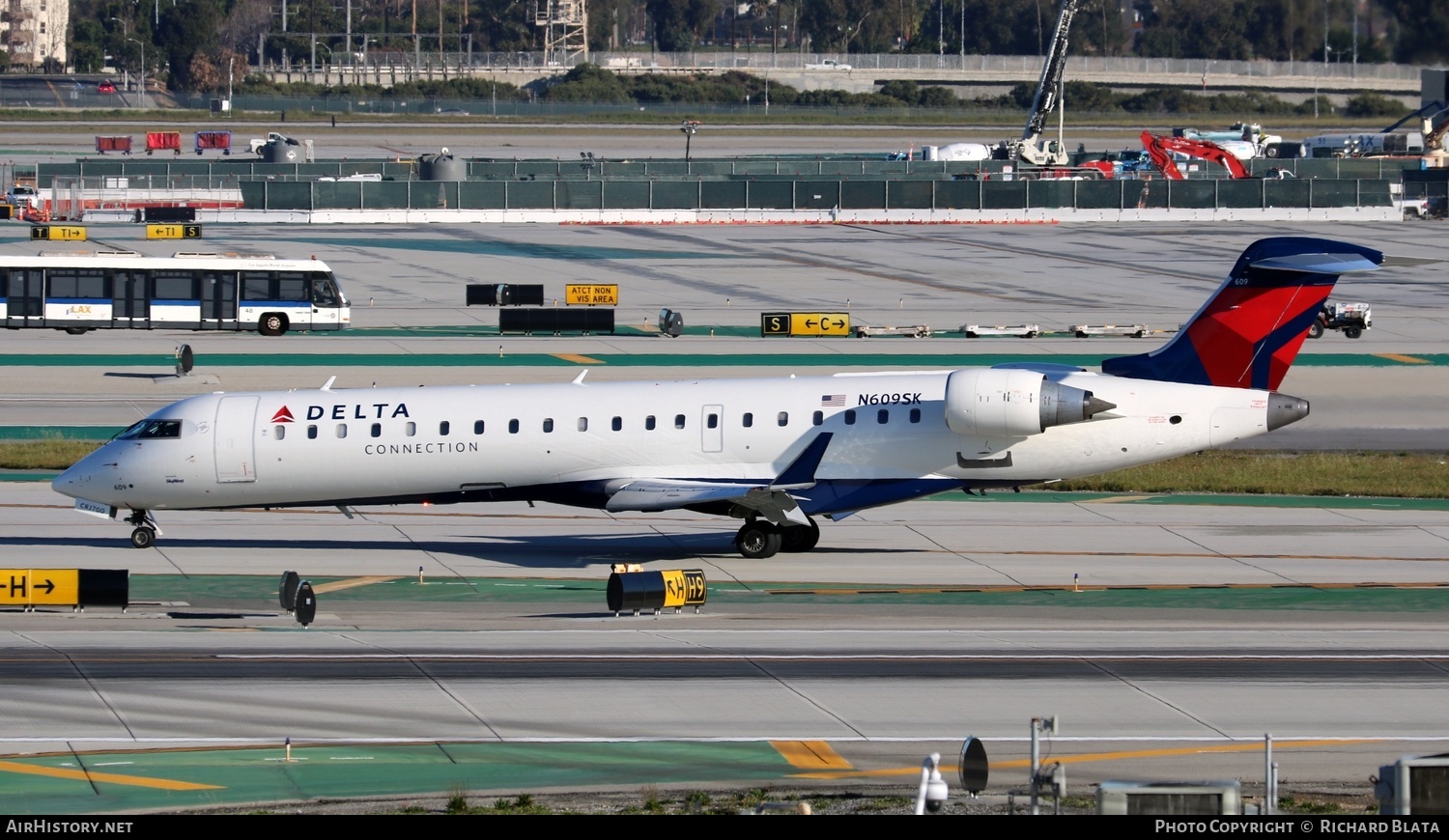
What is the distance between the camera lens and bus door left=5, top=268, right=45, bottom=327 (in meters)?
65.9

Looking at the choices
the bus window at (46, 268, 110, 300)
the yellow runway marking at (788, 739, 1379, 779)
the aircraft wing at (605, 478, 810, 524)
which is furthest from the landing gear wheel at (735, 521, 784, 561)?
the bus window at (46, 268, 110, 300)

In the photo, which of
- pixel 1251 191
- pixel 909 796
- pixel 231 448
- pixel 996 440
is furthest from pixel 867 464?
pixel 1251 191

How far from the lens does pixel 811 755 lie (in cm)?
2152

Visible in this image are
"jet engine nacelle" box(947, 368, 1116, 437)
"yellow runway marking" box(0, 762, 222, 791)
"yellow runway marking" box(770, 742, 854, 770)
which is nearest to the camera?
"yellow runway marking" box(0, 762, 222, 791)

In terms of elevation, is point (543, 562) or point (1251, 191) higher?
point (1251, 191)

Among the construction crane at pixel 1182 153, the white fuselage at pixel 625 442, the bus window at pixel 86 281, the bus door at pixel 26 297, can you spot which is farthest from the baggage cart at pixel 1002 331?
the construction crane at pixel 1182 153

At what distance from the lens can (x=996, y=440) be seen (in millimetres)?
33031

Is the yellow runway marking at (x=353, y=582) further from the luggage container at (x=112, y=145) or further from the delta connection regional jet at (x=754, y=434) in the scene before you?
the luggage container at (x=112, y=145)

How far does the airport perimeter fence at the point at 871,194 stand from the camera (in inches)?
4166

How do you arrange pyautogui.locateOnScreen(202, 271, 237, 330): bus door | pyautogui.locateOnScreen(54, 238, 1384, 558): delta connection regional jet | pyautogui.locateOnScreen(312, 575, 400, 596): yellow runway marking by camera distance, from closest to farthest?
pyautogui.locateOnScreen(312, 575, 400, 596): yellow runway marking
pyautogui.locateOnScreen(54, 238, 1384, 558): delta connection regional jet
pyautogui.locateOnScreen(202, 271, 237, 330): bus door

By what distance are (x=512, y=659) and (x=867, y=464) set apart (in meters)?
9.66

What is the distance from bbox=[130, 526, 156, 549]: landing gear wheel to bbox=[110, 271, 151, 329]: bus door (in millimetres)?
32810

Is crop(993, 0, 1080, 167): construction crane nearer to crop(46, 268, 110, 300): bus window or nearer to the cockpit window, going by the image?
crop(46, 268, 110, 300): bus window

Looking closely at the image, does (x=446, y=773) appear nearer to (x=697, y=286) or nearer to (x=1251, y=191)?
(x=697, y=286)
